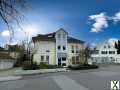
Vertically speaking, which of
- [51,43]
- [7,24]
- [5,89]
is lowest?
[5,89]

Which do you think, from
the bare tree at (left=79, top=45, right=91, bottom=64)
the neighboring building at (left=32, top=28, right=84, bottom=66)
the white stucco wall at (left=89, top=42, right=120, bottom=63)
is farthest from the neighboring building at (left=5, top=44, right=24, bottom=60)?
the white stucco wall at (left=89, top=42, right=120, bottom=63)

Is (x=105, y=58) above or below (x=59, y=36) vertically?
below

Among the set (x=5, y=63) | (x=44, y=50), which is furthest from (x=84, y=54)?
(x=5, y=63)

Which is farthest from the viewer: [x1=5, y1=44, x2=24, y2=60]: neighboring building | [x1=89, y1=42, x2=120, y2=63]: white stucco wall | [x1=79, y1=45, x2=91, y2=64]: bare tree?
[x1=89, y1=42, x2=120, y2=63]: white stucco wall

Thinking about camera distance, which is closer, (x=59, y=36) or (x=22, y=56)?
(x=59, y=36)

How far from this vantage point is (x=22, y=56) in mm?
55844

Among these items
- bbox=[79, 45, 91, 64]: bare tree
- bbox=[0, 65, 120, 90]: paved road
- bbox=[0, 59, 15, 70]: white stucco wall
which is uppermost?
bbox=[79, 45, 91, 64]: bare tree

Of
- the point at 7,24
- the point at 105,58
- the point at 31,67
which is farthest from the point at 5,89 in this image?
the point at 105,58

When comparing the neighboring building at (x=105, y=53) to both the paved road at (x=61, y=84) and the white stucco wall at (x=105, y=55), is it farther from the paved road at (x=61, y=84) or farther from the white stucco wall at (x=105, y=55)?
the paved road at (x=61, y=84)

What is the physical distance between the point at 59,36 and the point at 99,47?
1210 inches

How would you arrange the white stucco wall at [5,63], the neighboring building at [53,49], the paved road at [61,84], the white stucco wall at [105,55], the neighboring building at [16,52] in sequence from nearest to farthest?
1. the paved road at [61,84]
2. the white stucco wall at [5,63]
3. the neighboring building at [53,49]
4. the neighboring building at [16,52]
5. the white stucco wall at [105,55]

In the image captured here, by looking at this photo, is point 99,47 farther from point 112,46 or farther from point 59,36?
point 59,36

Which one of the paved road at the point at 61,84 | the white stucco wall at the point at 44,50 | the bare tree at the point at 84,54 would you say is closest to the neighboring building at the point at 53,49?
the white stucco wall at the point at 44,50

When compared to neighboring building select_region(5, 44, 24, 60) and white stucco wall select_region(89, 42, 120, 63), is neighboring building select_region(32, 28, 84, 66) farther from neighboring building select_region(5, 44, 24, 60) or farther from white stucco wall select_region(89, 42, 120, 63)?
white stucco wall select_region(89, 42, 120, 63)
